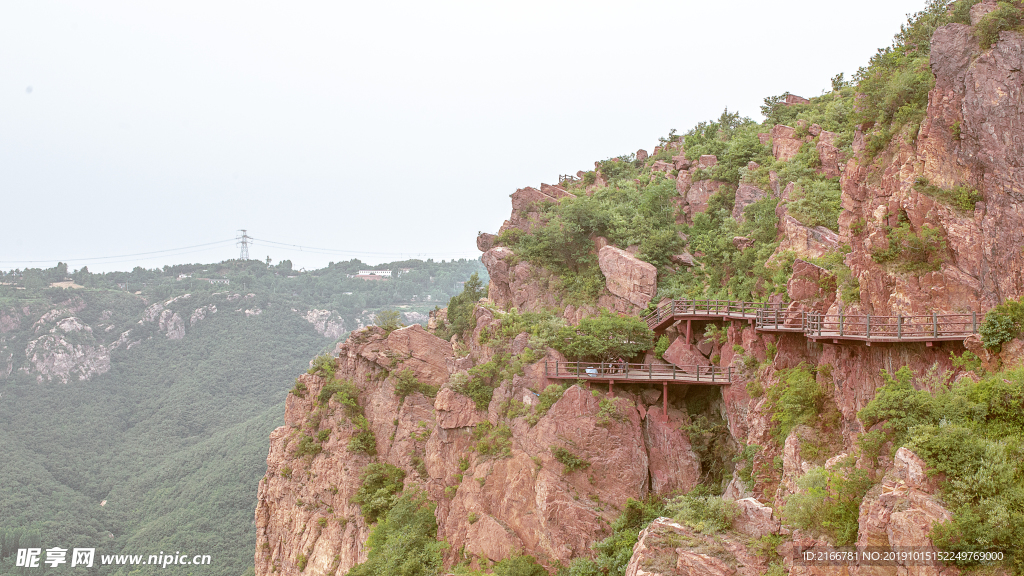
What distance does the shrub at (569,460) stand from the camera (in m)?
30.8

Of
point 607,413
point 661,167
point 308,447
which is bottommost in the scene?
point 308,447

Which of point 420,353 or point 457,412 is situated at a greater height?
point 420,353

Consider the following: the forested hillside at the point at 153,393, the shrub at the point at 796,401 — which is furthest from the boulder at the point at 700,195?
the forested hillside at the point at 153,393

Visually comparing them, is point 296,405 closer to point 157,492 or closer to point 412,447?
point 412,447

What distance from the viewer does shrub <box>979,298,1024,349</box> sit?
62.2 ft

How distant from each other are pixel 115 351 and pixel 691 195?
126 meters

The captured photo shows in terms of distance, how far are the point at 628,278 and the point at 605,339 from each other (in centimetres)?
692

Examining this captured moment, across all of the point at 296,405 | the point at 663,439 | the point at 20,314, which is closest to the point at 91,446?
the point at 20,314

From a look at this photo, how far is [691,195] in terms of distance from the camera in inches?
1848

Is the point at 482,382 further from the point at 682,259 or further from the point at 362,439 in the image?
the point at 682,259

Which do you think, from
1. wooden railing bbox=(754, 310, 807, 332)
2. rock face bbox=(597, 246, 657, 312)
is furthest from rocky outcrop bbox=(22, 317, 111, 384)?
wooden railing bbox=(754, 310, 807, 332)

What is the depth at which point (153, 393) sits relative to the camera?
400ft

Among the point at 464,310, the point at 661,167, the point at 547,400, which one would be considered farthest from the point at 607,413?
the point at 661,167

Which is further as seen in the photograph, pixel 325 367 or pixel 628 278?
pixel 325 367
